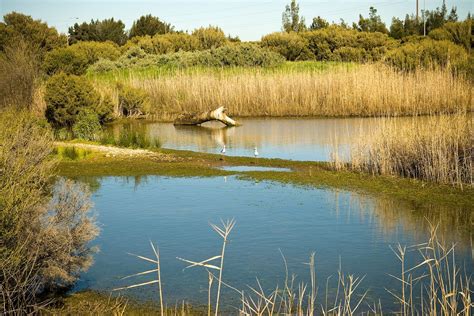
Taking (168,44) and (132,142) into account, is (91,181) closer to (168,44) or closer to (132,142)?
(132,142)

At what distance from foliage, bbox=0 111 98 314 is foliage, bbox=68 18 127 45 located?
5656cm

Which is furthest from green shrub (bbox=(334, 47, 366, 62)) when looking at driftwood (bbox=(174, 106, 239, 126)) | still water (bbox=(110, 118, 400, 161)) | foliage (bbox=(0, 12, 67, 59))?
driftwood (bbox=(174, 106, 239, 126))

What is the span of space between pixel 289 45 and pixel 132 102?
22.0m

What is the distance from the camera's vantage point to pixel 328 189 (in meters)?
11.6

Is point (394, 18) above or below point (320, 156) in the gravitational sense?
above

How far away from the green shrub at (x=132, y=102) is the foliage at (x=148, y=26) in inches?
1460

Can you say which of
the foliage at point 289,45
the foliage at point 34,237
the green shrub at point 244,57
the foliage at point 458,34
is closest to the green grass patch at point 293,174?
the foliage at point 34,237

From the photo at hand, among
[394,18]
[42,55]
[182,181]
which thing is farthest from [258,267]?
[394,18]

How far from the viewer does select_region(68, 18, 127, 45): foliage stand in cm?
6225

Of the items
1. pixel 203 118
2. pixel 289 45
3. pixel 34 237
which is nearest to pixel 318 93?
pixel 203 118

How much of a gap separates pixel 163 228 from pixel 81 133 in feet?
34.5

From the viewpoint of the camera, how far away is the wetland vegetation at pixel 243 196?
6.33 metres

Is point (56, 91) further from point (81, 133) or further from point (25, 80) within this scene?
point (81, 133)

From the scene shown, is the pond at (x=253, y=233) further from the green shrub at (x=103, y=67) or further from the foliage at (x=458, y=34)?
the foliage at (x=458, y=34)
